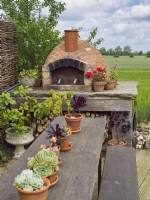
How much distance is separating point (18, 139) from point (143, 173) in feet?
6.80

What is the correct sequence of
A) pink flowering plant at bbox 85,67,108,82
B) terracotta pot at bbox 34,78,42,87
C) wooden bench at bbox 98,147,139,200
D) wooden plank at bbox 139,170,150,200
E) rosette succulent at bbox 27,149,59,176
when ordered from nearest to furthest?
rosette succulent at bbox 27,149,59,176, wooden bench at bbox 98,147,139,200, wooden plank at bbox 139,170,150,200, pink flowering plant at bbox 85,67,108,82, terracotta pot at bbox 34,78,42,87

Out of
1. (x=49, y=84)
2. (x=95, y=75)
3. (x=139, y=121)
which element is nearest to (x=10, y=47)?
(x=49, y=84)

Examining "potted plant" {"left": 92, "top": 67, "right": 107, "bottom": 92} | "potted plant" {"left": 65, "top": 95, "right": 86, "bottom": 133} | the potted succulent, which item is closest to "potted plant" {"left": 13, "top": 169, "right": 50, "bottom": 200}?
"potted plant" {"left": 65, "top": 95, "right": 86, "bottom": 133}

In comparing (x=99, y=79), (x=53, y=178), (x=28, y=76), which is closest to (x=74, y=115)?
(x=53, y=178)

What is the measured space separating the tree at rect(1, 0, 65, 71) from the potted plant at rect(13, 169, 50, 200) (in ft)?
16.6

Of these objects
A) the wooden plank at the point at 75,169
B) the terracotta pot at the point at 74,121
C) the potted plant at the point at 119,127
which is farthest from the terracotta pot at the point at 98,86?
the terracotta pot at the point at 74,121

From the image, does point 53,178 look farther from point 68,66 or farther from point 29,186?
point 68,66

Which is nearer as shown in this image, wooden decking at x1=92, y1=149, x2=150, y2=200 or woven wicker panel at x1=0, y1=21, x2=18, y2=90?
wooden decking at x1=92, y1=149, x2=150, y2=200

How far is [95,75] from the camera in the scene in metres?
6.41

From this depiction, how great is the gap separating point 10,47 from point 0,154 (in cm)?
194

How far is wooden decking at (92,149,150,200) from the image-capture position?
458 cm

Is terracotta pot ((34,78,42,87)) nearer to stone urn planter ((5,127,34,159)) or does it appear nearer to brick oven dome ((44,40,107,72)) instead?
brick oven dome ((44,40,107,72))

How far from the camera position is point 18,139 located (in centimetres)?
596

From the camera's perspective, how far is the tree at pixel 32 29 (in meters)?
6.97
